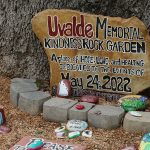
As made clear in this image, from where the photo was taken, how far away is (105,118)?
4062 millimetres

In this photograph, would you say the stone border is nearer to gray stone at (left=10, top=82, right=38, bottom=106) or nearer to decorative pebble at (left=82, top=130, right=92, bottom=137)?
gray stone at (left=10, top=82, right=38, bottom=106)

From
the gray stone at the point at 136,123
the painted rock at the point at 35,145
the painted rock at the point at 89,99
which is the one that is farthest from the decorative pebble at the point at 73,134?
the painted rock at the point at 89,99

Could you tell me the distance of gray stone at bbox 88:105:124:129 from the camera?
4059 millimetres

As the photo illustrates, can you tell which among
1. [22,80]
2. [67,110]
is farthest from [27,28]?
[67,110]

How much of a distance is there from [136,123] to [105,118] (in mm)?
289

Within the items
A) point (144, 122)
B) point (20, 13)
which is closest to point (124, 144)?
point (144, 122)

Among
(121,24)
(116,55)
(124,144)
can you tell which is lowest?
(124,144)

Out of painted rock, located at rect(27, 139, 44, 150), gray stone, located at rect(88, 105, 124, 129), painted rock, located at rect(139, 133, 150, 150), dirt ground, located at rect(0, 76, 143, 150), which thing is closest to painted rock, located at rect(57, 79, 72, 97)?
dirt ground, located at rect(0, 76, 143, 150)

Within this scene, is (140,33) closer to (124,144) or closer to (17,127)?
(124,144)

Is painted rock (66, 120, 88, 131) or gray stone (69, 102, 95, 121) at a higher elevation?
gray stone (69, 102, 95, 121)

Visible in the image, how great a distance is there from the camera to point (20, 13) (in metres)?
5.00

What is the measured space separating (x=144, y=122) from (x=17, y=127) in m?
1.20

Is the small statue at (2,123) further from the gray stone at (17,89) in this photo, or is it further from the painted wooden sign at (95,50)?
the painted wooden sign at (95,50)

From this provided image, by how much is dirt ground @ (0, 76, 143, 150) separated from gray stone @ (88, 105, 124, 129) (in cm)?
5
